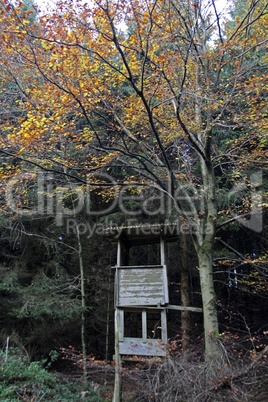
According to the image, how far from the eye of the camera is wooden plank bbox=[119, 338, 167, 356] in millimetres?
6627

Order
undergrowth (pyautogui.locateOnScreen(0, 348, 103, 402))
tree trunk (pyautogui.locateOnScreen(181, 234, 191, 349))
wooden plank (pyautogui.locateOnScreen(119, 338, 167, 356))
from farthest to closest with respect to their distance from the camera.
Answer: tree trunk (pyautogui.locateOnScreen(181, 234, 191, 349)) < wooden plank (pyautogui.locateOnScreen(119, 338, 167, 356)) < undergrowth (pyautogui.locateOnScreen(0, 348, 103, 402))

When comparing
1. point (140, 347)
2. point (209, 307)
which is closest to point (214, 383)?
point (209, 307)

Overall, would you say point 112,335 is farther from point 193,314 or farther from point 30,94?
point 30,94

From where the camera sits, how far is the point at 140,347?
22.1ft

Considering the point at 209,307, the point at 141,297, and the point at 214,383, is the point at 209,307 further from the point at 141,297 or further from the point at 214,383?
the point at 214,383

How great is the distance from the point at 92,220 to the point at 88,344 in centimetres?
488

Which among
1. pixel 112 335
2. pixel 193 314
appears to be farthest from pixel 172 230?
pixel 193 314

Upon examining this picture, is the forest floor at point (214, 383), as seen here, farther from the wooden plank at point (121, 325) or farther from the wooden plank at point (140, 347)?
the wooden plank at point (121, 325)

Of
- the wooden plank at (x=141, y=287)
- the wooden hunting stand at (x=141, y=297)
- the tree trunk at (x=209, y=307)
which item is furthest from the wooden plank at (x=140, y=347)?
the tree trunk at (x=209, y=307)

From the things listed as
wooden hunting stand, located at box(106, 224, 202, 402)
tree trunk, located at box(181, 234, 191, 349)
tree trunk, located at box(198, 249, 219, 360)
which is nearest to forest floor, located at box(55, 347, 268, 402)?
tree trunk, located at box(198, 249, 219, 360)

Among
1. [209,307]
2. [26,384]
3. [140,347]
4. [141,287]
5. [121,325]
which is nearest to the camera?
[26,384]

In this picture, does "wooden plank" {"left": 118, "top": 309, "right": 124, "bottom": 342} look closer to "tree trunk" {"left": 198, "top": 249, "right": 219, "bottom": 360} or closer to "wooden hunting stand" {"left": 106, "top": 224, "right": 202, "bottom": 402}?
"wooden hunting stand" {"left": 106, "top": 224, "right": 202, "bottom": 402}

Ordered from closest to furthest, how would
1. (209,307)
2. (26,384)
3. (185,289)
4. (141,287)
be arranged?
(26,384)
(209,307)
(141,287)
(185,289)

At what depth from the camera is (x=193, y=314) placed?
14.9m
